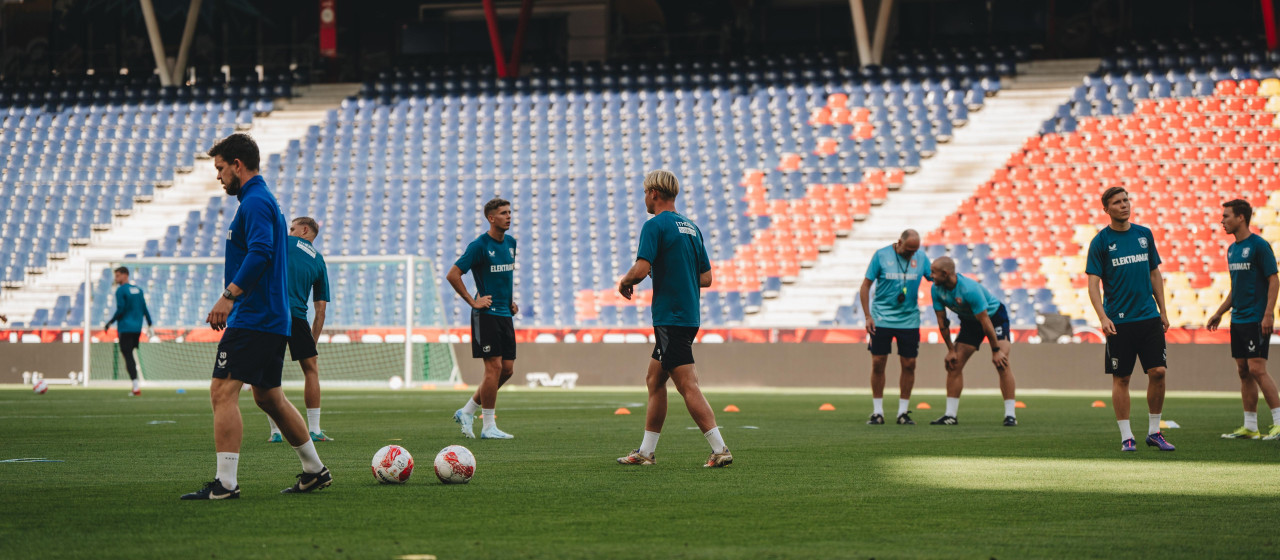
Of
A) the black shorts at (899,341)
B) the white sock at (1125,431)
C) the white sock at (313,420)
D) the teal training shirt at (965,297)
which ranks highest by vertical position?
the teal training shirt at (965,297)

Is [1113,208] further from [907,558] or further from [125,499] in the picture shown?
[125,499]

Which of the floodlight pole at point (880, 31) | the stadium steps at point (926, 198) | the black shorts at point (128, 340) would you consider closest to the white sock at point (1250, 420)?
the stadium steps at point (926, 198)

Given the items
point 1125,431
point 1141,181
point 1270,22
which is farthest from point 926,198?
point 1125,431

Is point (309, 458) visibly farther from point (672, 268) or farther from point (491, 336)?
point (491, 336)

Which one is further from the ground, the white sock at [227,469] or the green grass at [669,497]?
the white sock at [227,469]

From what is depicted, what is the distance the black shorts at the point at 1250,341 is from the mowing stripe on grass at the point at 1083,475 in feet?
8.44

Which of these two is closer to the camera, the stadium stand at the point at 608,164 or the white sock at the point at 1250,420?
the white sock at the point at 1250,420

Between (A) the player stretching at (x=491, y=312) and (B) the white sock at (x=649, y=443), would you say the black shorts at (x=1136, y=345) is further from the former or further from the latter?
(A) the player stretching at (x=491, y=312)

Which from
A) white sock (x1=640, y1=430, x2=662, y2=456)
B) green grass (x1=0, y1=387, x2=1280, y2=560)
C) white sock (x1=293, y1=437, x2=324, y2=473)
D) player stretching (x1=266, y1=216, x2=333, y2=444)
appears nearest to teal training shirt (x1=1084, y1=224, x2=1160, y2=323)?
green grass (x1=0, y1=387, x2=1280, y2=560)

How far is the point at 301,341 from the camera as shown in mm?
10938

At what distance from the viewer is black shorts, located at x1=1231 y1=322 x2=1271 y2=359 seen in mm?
10969

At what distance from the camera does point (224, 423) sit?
21.1ft

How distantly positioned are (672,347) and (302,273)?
4.13 metres

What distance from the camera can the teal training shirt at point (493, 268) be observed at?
1114 centimetres
